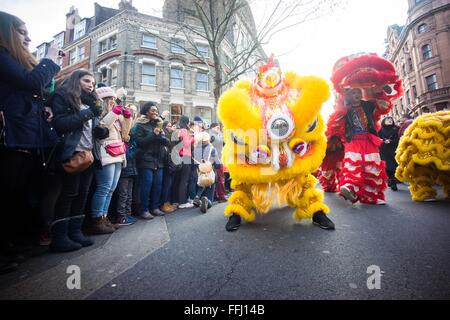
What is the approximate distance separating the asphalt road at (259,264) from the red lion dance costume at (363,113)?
855mm

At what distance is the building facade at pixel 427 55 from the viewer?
65.8 ft

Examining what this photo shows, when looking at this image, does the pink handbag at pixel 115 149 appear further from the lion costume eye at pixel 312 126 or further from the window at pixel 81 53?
the window at pixel 81 53

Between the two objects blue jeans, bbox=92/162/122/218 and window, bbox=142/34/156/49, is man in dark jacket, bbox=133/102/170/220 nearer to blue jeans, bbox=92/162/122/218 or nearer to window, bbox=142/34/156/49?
blue jeans, bbox=92/162/122/218

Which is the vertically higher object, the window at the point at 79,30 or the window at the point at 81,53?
the window at the point at 79,30

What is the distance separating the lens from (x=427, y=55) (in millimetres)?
21562

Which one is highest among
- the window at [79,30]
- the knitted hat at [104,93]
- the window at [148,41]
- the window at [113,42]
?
the window at [79,30]

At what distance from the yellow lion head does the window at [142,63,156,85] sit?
600 inches

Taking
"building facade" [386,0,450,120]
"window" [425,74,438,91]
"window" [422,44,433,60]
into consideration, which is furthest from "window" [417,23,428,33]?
"window" [425,74,438,91]

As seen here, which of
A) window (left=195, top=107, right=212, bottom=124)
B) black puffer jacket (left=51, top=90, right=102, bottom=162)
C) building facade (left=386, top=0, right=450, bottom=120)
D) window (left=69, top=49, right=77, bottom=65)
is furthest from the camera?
building facade (left=386, top=0, right=450, bottom=120)

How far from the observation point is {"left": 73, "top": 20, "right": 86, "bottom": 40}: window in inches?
758

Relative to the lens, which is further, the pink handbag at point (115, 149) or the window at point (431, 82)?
the window at point (431, 82)

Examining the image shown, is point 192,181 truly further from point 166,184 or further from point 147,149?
point 147,149

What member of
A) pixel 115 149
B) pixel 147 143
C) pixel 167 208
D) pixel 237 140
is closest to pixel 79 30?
pixel 147 143

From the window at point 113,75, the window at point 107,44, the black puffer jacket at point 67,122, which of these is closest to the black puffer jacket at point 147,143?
the black puffer jacket at point 67,122
